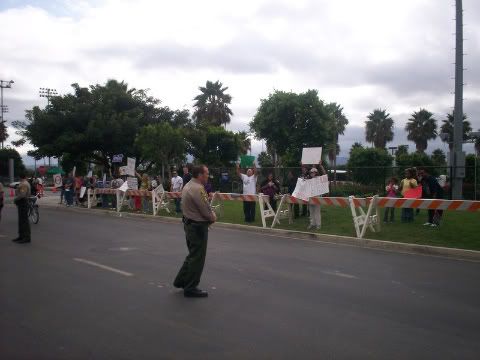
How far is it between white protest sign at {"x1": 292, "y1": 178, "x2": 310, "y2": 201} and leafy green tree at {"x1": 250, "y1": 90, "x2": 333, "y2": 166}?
19693mm

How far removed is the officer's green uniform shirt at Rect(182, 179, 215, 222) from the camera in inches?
259

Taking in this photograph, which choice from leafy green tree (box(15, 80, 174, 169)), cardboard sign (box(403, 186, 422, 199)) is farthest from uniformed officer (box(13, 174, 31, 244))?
leafy green tree (box(15, 80, 174, 169))

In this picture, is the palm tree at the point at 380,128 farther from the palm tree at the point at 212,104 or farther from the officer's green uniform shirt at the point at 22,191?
the officer's green uniform shirt at the point at 22,191

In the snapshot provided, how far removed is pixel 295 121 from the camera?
34.0 meters

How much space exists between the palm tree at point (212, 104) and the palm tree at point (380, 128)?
25237mm

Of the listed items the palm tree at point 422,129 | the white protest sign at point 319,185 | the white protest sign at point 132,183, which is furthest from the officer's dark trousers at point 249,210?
the palm tree at point 422,129

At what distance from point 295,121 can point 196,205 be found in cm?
2810

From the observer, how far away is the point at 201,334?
5.07 metres

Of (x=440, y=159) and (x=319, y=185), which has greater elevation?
(x=440, y=159)

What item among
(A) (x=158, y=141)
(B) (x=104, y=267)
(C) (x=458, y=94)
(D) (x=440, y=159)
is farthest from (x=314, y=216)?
(D) (x=440, y=159)

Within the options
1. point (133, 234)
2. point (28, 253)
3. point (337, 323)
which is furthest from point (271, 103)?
point (337, 323)

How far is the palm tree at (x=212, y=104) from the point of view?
59.0m

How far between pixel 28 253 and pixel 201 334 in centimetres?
631

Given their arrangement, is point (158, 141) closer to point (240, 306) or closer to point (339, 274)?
point (339, 274)
